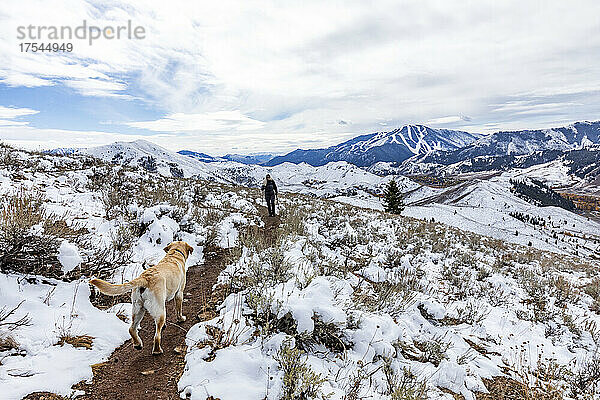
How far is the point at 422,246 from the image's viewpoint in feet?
38.8

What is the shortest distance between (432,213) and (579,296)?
4720 centimetres

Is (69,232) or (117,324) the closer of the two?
(117,324)

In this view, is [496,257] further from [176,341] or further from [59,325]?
[59,325]

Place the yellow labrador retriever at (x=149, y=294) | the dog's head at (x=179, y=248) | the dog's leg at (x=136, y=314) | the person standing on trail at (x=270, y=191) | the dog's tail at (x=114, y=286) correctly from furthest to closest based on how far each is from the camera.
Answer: the person standing on trail at (x=270, y=191) < the dog's head at (x=179, y=248) < the dog's leg at (x=136, y=314) < the yellow labrador retriever at (x=149, y=294) < the dog's tail at (x=114, y=286)

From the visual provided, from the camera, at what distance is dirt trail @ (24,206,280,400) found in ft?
9.78

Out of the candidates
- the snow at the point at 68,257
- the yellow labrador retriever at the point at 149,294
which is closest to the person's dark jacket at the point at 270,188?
the snow at the point at 68,257

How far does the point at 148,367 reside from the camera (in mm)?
3453

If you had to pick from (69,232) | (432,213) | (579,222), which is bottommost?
(579,222)

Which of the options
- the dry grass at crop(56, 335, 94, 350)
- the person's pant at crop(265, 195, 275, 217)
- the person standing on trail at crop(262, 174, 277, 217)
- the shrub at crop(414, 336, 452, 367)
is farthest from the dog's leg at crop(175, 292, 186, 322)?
the person's pant at crop(265, 195, 275, 217)

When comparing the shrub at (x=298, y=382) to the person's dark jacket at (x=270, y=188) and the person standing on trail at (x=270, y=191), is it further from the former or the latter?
the person's dark jacket at (x=270, y=188)

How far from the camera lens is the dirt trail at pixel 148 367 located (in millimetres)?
2982

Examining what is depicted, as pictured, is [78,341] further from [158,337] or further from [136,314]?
[158,337]

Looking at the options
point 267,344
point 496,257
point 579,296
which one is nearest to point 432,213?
point 496,257

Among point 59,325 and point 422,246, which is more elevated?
point 59,325
